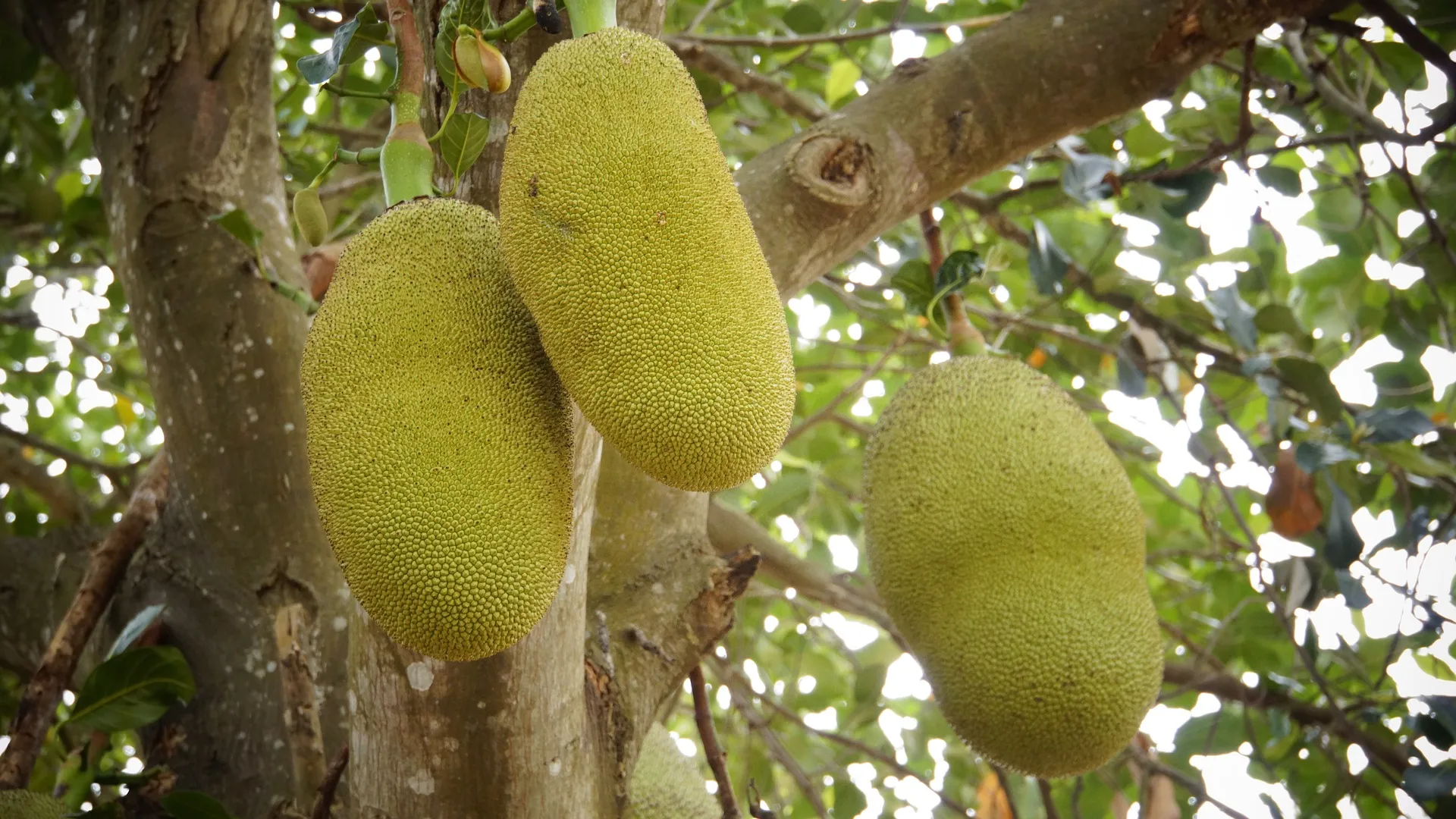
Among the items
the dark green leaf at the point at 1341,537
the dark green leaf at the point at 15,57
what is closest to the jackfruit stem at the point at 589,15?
the dark green leaf at the point at 1341,537

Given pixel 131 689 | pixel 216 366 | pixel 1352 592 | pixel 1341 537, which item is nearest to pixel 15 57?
pixel 216 366


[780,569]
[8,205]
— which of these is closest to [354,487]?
[780,569]

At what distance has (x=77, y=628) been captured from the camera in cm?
142

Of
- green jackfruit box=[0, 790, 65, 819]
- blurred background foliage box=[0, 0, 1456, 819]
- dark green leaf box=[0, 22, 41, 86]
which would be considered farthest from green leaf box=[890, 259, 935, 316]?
dark green leaf box=[0, 22, 41, 86]

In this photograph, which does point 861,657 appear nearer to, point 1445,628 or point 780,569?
point 780,569

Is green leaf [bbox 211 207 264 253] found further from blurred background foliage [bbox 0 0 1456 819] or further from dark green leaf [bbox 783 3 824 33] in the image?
dark green leaf [bbox 783 3 824 33]

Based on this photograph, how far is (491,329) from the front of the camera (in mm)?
863

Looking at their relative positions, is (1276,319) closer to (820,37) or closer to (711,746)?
(820,37)

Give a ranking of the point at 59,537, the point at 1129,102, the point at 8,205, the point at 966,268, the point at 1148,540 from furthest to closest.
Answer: the point at 1148,540, the point at 8,205, the point at 59,537, the point at 966,268, the point at 1129,102

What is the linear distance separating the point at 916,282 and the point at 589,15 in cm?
88

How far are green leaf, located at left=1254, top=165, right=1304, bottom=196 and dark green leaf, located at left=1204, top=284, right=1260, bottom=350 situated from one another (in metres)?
0.29

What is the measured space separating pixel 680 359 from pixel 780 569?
1.32 m

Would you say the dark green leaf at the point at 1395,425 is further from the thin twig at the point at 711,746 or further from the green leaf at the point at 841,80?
the green leaf at the point at 841,80

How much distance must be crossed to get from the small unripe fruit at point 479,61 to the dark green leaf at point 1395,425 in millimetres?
1459
